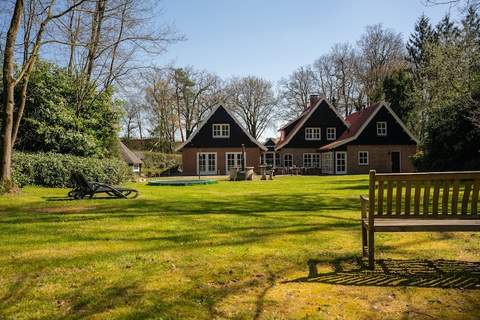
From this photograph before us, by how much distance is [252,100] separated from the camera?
58.4 m

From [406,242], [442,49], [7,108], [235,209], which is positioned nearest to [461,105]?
[442,49]

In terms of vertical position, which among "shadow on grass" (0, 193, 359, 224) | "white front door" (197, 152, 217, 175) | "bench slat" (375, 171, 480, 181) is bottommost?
"shadow on grass" (0, 193, 359, 224)

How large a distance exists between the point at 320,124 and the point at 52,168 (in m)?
28.8

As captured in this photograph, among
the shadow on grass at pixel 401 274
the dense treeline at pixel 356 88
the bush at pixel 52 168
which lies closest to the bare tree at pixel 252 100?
the dense treeline at pixel 356 88

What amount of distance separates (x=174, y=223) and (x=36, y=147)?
15169 mm

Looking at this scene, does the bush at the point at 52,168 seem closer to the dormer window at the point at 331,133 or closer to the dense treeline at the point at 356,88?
the dense treeline at the point at 356,88

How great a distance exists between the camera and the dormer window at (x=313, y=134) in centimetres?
4175

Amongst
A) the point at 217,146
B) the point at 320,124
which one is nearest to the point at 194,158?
the point at 217,146

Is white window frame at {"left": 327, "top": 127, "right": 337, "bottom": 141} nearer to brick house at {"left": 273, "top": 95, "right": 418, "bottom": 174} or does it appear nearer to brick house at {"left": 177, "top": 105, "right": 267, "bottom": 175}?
brick house at {"left": 273, "top": 95, "right": 418, "bottom": 174}

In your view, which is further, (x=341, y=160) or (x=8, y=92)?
(x=341, y=160)

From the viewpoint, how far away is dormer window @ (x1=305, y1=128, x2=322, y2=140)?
137 feet

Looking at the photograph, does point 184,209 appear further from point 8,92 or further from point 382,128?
point 382,128

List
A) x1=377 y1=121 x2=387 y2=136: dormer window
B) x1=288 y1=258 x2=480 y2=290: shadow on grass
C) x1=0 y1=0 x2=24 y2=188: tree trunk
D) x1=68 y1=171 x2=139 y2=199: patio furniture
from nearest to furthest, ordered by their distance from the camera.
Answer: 1. x1=288 y1=258 x2=480 y2=290: shadow on grass
2. x1=68 y1=171 x2=139 y2=199: patio furniture
3. x1=0 y1=0 x2=24 y2=188: tree trunk
4. x1=377 y1=121 x2=387 y2=136: dormer window

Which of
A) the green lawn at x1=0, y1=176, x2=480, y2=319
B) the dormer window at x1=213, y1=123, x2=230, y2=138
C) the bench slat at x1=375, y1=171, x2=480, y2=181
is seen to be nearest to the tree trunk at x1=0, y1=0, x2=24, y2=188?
the green lawn at x1=0, y1=176, x2=480, y2=319
